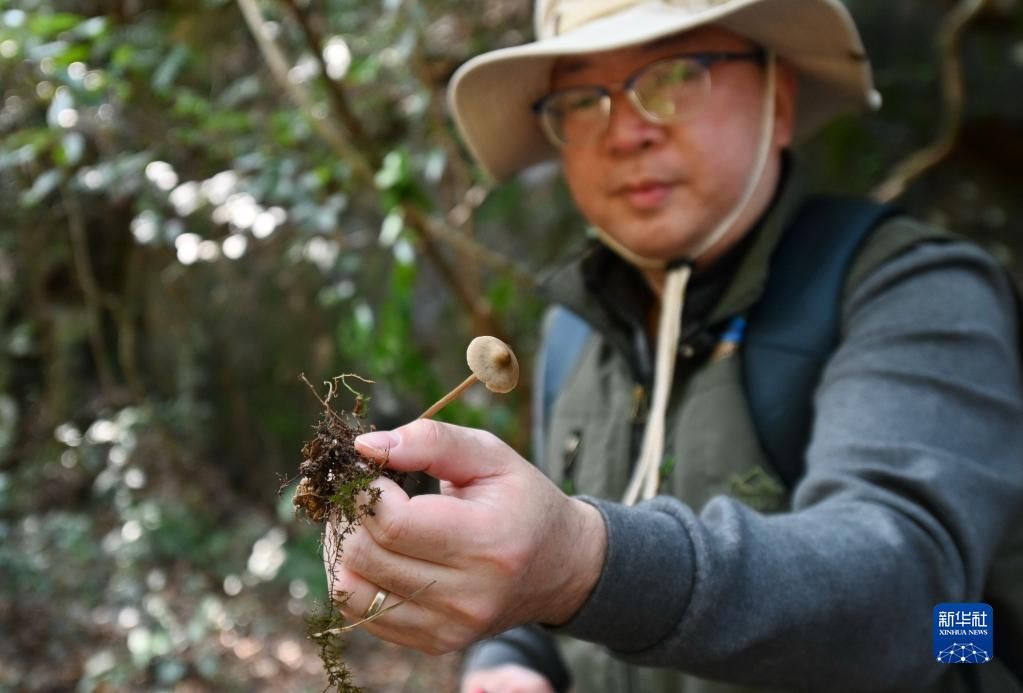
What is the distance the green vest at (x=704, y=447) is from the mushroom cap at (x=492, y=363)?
1.55 ft

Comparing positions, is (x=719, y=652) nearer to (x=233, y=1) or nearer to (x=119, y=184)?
(x=119, y=184)

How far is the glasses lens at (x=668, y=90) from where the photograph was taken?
151cm

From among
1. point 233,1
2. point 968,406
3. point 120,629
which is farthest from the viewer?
point 233,1

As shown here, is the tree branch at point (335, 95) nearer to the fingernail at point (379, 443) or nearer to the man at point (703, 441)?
the man at point (703, 441)

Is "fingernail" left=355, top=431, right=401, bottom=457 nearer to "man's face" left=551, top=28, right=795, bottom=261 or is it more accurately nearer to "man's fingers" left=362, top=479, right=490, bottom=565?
"man's fingers" left=362, top=479, right=490, bottom=565

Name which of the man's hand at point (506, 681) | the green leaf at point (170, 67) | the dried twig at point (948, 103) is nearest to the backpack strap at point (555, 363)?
the man's hand at point (506, 681)

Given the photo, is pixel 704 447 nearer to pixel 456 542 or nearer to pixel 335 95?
pixel 456 542

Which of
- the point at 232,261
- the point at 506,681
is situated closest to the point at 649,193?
the point at 506,681

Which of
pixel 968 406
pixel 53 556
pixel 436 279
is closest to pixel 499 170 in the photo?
pixel 968 406

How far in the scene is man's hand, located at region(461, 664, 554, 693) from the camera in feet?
5.65

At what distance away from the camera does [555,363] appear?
2008 millimetres

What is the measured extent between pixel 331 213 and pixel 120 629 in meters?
2.21

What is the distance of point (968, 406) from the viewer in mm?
1248

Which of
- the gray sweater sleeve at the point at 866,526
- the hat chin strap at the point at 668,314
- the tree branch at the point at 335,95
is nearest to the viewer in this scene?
the gray sweater sleeve at the point at 866,526
